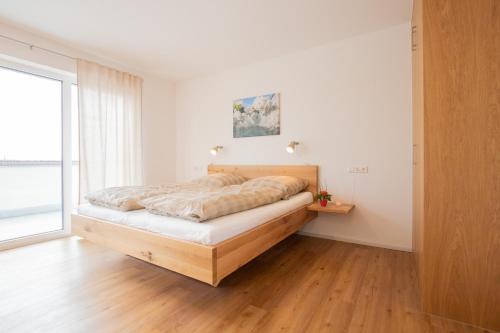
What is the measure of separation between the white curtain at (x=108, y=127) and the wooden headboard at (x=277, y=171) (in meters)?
1.36

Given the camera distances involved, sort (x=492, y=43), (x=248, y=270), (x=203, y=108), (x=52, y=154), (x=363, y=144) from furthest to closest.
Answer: (x=203, y=108)
(x=52, y=154)
(x=363, y=144)
(x=248, y=270)
(x=492, y=43)

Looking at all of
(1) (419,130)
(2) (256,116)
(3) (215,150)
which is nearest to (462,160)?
(1) (419,130)

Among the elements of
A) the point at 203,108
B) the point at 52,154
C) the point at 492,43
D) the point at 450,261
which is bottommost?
the point at 450,261

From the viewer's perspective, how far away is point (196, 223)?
168 cm

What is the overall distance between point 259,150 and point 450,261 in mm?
2600

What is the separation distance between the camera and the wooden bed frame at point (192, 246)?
4.98ft

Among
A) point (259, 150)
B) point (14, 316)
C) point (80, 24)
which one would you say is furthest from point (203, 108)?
point (14, 316)

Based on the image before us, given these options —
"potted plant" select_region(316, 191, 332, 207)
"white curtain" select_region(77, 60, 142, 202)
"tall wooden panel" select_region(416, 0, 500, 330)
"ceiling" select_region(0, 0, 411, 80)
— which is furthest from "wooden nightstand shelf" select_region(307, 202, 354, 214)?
"white curtain" select_region(77, 60, 142, 202)

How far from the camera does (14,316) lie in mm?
1527

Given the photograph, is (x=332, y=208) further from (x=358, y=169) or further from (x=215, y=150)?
(x=215, y=150)

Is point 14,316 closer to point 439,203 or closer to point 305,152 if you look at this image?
point 439,203

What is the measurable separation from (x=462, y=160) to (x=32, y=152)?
14.5 ft

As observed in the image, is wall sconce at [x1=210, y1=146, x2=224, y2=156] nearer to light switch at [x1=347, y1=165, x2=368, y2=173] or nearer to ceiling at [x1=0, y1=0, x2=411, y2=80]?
ceiling at [x1=0, y1=0, x2=411, y2=80]

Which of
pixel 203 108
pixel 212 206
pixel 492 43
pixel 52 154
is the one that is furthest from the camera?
pixel 203 108
